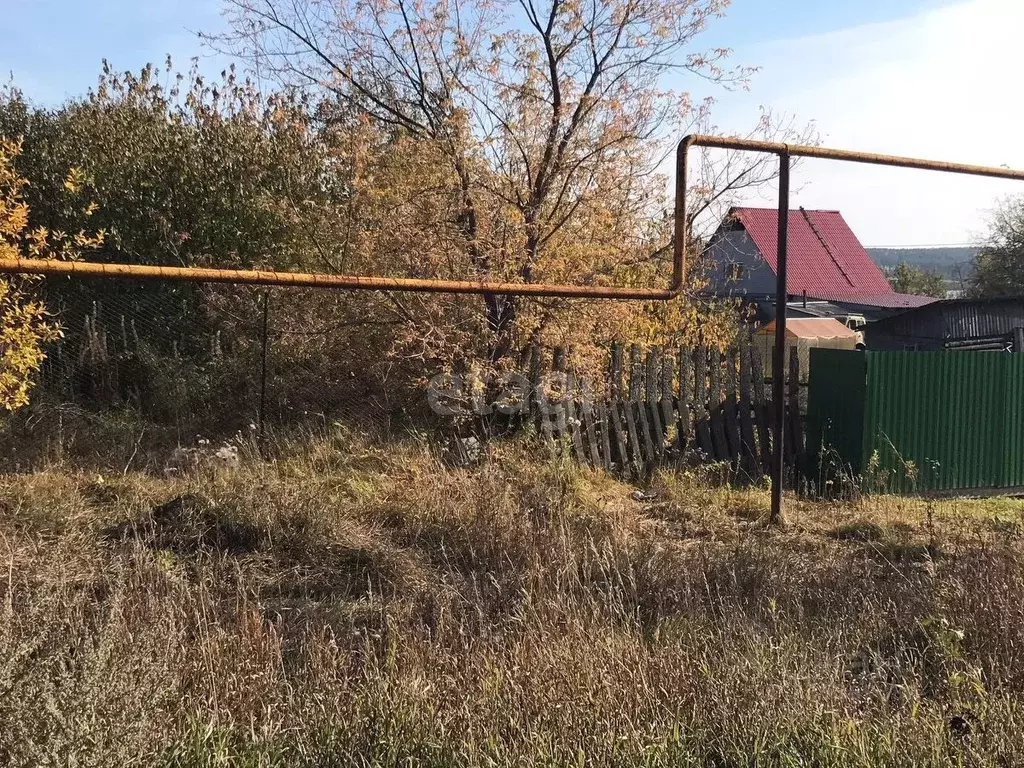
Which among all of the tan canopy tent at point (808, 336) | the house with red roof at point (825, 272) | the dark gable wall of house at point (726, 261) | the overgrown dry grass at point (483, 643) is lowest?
the overgrown dry grass at point (483, 643)

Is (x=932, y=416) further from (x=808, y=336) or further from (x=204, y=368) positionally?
(x=808, y=336)

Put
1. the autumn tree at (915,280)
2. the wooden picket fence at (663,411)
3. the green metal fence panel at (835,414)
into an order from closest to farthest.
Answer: the wooden picket fence at (663,411), the green metal fence panel at (835,414), the autumn tree at (915,280)

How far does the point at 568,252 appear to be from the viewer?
24.1 feet

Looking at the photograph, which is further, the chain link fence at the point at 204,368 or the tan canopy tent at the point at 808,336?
the tan canopy tent at the point at 808,336

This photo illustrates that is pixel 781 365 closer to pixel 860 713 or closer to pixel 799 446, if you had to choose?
pixel 799 446

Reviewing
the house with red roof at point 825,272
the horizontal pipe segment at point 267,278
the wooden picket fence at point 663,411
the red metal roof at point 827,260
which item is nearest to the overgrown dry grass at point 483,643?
the horizontal pipe segment at point 267,278

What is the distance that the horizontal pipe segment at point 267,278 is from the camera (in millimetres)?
2998

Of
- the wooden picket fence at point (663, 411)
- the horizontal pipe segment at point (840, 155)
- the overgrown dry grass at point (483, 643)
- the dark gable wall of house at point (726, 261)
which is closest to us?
the overgrown dry grass at point (483, 643)

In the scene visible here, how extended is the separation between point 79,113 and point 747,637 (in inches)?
431

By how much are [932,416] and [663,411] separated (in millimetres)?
2619

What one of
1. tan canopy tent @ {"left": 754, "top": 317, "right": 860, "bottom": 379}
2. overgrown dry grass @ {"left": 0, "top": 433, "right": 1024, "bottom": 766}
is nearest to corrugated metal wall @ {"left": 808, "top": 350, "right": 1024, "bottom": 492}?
overgrown dry grass @ {"left": 0, "top": 433, "right": 1024, "bottom": 766}

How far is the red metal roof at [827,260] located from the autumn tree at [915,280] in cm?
1582

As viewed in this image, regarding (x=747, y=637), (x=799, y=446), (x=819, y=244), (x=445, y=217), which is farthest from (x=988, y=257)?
(x=747, y=637)

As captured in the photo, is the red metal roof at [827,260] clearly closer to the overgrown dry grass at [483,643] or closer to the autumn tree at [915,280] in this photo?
the autumn tree at [915,280]
